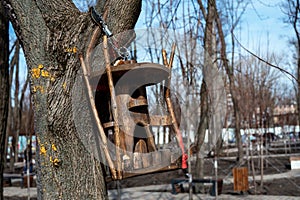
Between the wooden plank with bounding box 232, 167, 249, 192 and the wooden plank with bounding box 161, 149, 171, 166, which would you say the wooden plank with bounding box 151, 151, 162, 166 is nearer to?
the wooden plank with bounding box 161, 149, 171, 166

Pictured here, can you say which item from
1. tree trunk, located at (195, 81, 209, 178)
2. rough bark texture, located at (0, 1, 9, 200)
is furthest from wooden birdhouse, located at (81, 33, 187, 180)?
tree trunk, located at (195, 81, 209, 178)

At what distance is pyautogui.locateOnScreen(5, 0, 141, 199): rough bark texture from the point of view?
7.92 ft

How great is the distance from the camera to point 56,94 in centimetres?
241

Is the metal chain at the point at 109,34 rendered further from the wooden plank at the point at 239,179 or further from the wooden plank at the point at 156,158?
the wooden plank at the point at 239,179

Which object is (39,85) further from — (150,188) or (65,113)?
(150,188)

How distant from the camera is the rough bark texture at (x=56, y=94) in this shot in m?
2.41

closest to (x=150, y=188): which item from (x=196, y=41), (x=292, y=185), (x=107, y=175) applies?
(x=292, y=185)

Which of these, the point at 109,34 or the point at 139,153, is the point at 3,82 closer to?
the point at 109,34

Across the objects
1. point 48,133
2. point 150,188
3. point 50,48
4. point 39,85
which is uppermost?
point 50,48

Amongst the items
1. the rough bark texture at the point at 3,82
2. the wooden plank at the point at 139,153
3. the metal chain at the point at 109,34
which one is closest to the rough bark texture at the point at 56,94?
the metal chain at the point at 109,34

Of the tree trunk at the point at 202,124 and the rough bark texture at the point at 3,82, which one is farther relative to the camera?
the tree trunk at the point at 202,124

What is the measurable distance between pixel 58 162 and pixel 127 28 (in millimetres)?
968

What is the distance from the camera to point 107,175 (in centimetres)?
260

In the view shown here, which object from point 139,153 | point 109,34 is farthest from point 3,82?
point 139,153
